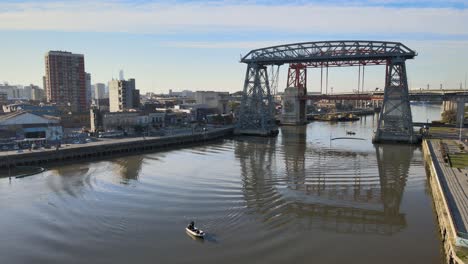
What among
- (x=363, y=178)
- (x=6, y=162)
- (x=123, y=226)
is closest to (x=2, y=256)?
(x=123, y=226)

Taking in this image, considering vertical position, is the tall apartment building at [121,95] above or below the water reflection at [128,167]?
above

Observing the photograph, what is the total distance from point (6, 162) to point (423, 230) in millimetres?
22909

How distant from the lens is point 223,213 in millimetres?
14883

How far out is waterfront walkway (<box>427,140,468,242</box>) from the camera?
1150 cm

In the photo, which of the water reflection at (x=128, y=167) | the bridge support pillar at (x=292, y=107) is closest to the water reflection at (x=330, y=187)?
the water reflection at (x=128, y=167)

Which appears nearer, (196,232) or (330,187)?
(196,232)

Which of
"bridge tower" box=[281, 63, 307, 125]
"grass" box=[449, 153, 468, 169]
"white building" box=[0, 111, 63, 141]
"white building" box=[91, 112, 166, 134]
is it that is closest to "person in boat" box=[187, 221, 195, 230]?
"grass" box=[449, 153, 468, 169]

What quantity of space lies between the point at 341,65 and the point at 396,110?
9.07m

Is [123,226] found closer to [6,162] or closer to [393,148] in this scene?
[6,162]

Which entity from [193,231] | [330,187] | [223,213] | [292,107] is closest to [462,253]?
[193,231]

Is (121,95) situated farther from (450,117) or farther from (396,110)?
(450,117)

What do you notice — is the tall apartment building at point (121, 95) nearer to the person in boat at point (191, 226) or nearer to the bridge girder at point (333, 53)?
the bridge girder at point (333, 53)

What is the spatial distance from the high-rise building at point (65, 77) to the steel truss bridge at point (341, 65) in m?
41.7

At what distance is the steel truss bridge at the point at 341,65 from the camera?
116ft
